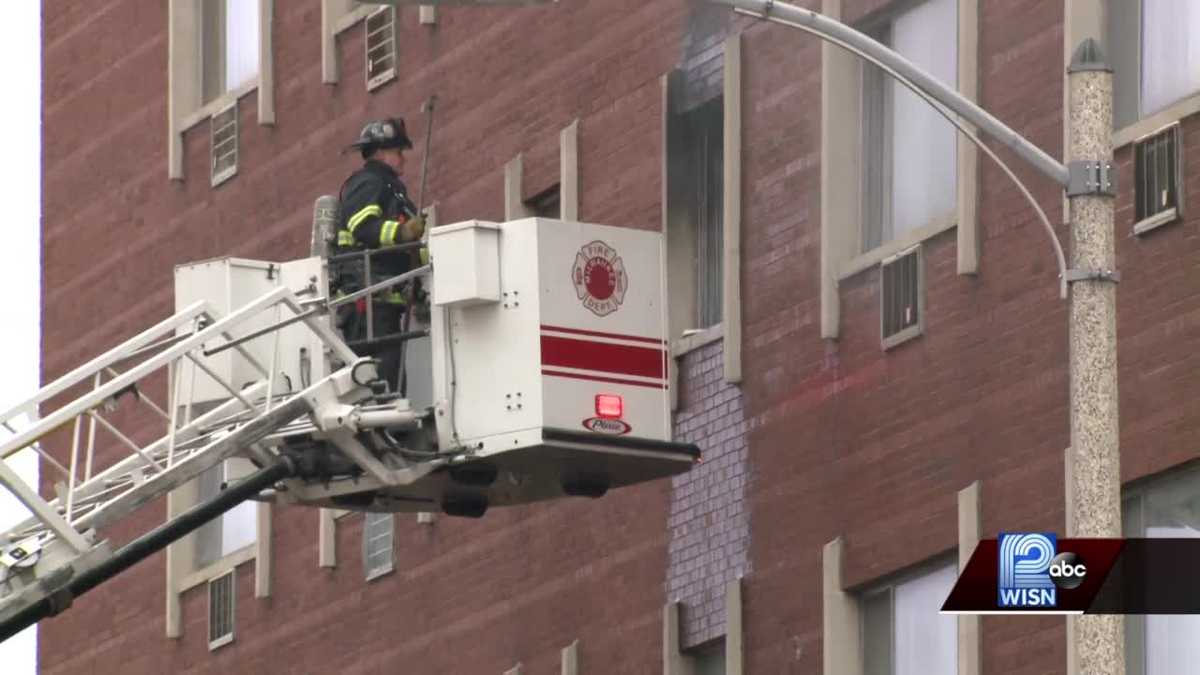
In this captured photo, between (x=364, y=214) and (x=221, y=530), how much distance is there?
46.0 ft

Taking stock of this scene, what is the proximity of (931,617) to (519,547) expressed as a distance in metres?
6.58

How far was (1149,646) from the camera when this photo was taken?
2527 cm

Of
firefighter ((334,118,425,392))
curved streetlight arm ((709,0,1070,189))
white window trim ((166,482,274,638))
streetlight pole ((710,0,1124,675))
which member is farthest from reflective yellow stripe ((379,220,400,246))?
white window trim ((166,482,274,638))

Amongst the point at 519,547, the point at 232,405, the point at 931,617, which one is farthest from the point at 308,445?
the point at 519,547

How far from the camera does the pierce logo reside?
85.2 ft

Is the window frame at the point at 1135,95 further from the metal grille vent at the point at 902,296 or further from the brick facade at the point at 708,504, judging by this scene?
the brick facade at the point at 708,504

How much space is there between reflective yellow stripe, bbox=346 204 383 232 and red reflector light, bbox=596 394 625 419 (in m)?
2.01

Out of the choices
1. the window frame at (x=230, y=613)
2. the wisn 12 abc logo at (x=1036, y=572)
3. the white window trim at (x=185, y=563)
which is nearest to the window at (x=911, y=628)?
the wisn 12 abc logo at (x=1036, y=572)

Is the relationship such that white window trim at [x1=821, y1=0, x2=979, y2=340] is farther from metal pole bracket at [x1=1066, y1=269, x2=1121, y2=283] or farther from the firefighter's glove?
metal pole bracket at [x1=1066, y1=269, x2=1121, y2=283]

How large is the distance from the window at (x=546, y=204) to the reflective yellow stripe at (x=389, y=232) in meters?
7.51

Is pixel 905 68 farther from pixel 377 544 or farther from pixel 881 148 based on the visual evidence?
pixel 377 544

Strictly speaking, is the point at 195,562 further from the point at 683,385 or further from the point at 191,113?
the point at 683,385

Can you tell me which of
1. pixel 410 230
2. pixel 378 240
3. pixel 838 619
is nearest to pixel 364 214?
pixel 378 240

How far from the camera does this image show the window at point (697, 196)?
3180cm
